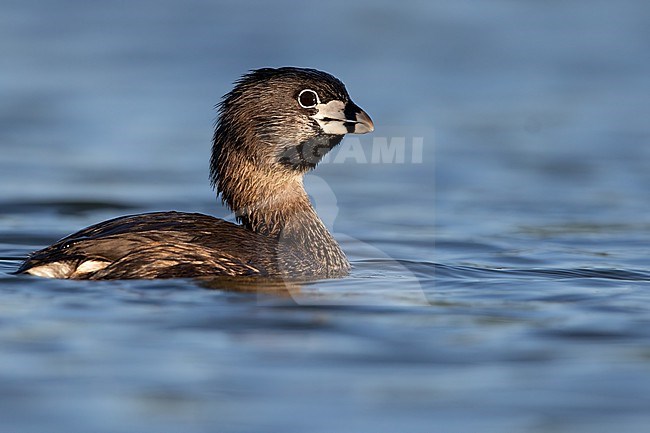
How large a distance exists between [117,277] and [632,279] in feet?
13.8

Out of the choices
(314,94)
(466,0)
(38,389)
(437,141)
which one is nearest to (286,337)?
(38,389)

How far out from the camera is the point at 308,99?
467 inches

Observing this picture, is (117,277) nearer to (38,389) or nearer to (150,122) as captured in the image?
(38,389)

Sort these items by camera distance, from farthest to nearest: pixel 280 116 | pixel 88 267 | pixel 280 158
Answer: pixel 280 158
pixel 280 116
pixel 88 267

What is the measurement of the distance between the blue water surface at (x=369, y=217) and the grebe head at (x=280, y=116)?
126cm

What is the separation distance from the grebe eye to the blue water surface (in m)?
1.46

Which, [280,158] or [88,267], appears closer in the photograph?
[88,267]

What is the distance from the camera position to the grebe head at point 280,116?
38.8ft

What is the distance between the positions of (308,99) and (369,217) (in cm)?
356

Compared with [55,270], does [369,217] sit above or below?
above

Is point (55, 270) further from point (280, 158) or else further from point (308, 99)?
point (308, 99)

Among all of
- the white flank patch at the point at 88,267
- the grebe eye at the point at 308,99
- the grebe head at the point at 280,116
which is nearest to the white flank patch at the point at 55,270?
the white flank patch at the point at 88,267

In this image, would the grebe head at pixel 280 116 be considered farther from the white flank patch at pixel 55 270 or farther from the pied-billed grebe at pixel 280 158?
the white flank patch at pixel 55 270

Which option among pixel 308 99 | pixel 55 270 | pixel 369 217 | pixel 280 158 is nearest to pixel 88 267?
pixel 55 270
